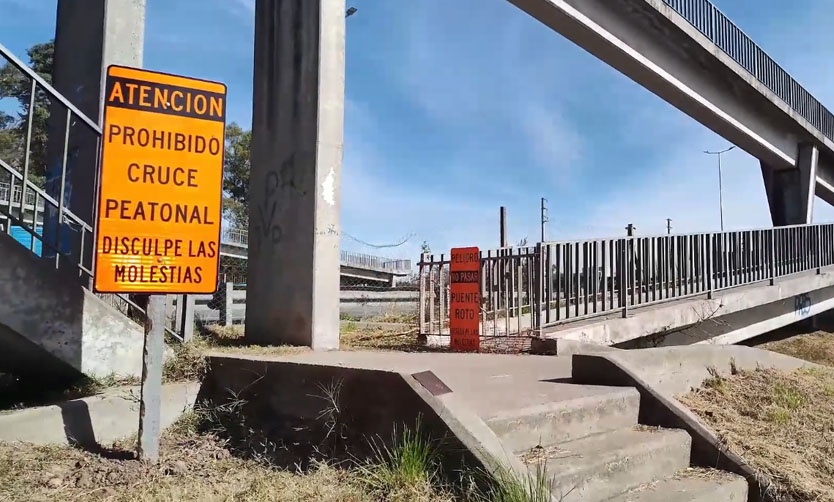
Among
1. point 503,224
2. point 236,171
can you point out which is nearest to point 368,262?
point 236,171

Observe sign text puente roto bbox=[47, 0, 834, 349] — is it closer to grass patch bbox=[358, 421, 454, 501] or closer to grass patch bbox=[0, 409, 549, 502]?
grass patch bbox=[0, 409, 549, 502]

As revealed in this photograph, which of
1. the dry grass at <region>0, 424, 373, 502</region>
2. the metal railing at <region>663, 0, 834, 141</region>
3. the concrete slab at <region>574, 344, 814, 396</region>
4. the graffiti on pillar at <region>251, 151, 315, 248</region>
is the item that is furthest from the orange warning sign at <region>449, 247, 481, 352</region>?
the metal railing at <region>663, 0, 834, 141</region>

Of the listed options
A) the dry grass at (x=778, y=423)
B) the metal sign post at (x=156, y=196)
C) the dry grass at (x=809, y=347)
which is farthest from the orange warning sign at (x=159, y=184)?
the dry grass at (x=809, y=347)

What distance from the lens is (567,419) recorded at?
4.33 m

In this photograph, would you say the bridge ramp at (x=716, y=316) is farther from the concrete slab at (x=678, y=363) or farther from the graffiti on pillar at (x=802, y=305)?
the concrete slab at (x=678, y=363)

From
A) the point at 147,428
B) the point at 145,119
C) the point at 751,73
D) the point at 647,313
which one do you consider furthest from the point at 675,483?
the point at 751,73

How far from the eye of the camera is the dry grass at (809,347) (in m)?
14.2

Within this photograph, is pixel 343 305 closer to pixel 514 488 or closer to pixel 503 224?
pixel 503 224

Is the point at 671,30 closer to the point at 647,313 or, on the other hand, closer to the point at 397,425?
the point at 647,313

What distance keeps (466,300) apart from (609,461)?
16.8 ft

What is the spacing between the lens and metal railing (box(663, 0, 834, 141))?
17250 millimetres

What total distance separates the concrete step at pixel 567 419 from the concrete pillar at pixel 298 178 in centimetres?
367

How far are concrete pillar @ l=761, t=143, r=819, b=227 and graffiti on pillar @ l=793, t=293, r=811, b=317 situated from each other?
309 inches

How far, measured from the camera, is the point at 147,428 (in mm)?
4324
